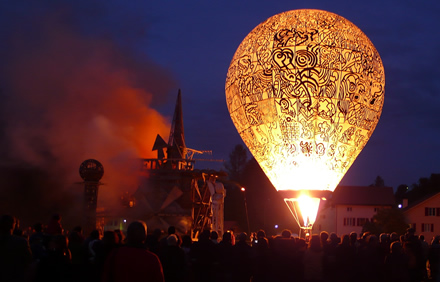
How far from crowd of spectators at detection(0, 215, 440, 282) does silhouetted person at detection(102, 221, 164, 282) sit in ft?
0.17

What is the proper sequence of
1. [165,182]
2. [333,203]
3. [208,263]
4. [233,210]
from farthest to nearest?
[233,210]
[333,203]
[165,182]
[208,263]

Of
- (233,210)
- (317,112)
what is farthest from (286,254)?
(233,210)

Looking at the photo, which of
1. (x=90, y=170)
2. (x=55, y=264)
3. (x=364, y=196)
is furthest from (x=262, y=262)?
(x=364, y=196)

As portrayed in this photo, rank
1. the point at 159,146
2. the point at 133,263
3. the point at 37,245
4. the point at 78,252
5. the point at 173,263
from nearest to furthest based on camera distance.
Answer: the point at 133,263
the point at 173,263
the point at 78,252
the point at 37,245
the point at 159,146

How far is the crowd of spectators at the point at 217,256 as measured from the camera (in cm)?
656

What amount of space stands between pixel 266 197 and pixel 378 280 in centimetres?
6008

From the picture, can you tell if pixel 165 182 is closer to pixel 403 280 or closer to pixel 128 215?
pixel 128 215

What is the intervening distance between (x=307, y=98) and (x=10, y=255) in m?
12.7

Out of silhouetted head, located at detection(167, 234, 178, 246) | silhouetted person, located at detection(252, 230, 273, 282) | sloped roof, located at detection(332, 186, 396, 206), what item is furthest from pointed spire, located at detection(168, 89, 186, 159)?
silhouetted head, located at detection(167, 234, 178, 246)

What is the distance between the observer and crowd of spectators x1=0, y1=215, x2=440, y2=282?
6559 mm

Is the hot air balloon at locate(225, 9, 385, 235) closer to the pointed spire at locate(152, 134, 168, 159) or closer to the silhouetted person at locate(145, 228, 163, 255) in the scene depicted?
the silhouetted person at locate(145, 228, 163, 255)

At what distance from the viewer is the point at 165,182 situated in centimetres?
4300

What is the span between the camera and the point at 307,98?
1783 centimetres

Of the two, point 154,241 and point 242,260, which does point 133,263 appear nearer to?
point 154,241
